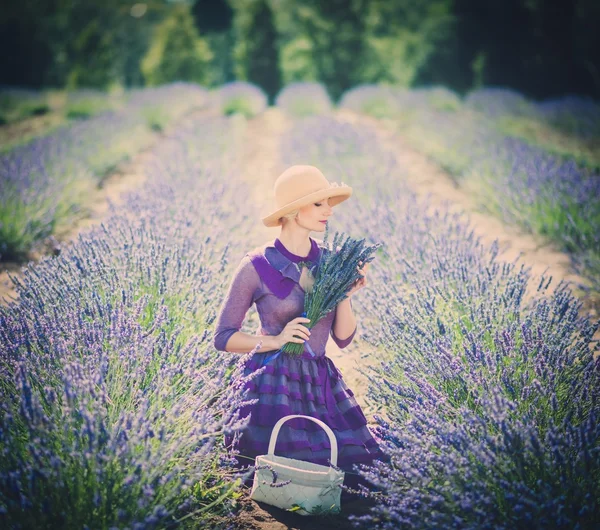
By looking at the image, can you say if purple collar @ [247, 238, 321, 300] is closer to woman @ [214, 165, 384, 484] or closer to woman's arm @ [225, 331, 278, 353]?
woman @ [214, 165, 384, 484]

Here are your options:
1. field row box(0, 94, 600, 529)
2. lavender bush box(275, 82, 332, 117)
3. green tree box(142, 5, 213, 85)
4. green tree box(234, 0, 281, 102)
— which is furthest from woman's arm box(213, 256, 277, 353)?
green tree box(142, 5, 213, 85)

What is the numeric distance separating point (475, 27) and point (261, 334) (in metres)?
20.8

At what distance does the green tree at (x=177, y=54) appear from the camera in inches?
688

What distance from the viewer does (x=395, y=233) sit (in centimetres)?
354

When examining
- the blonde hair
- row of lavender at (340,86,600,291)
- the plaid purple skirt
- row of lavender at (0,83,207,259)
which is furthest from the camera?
row of lavender at (0,83,207,259)

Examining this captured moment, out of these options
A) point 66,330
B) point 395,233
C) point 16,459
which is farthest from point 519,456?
point 395,233

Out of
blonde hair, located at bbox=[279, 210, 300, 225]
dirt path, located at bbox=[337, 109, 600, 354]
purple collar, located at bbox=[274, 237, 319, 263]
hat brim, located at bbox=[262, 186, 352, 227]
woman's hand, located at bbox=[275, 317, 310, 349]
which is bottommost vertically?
woman's hand, located at bbox=[275, 317, 310, 349]

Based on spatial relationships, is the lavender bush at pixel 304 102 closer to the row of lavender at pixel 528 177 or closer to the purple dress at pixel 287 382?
the row of lavender at pixel 528 177

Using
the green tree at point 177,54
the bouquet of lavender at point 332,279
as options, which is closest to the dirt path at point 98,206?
the bouquet of lavender at point 332,279

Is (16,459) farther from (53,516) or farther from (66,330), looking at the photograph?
(66,330)

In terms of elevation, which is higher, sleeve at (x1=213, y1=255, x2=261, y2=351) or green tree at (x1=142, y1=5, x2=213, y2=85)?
green tree at (x1=142, y1=5, x2=213, y2=85)

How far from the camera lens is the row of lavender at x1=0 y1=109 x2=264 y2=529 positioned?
1307mm

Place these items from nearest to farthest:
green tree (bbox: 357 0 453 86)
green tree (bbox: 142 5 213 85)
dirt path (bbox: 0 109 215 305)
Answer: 1. dirt path (bbox: 0 109 215 305)
2. green tree (bbox: 142 5 213 85)
3. green tree (bbox: 357 0 453 86)

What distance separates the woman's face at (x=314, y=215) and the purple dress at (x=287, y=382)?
15 cm
